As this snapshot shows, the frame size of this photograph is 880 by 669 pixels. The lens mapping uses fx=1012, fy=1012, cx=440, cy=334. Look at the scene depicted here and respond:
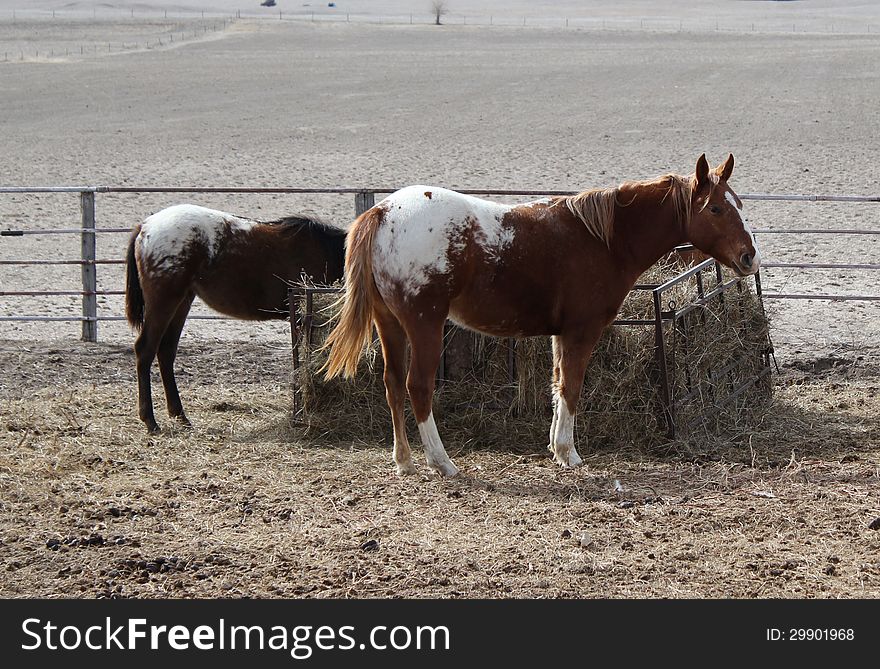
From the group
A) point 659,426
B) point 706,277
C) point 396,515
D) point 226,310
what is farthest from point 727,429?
point 226,310

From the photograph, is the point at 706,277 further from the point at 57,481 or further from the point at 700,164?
the point at 57,481

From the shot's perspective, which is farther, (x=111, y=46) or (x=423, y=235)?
(x=111, y=46)

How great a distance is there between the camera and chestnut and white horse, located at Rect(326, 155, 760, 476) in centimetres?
565

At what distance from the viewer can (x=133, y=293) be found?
7.24 metres

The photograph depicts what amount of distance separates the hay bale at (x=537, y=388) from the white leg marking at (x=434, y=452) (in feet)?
2.19

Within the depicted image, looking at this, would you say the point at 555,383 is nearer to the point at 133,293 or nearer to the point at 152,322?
the point at 152,322

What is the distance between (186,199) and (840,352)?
42.7ft

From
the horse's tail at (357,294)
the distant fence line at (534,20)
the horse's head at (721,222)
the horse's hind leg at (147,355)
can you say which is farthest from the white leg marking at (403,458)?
the distant fence line at (534,20)

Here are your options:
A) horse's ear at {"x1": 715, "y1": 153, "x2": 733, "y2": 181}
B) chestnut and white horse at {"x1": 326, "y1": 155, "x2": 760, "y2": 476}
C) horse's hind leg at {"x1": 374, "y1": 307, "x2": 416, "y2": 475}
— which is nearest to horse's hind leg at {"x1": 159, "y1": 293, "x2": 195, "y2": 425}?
chestnut and white horse at {"x1": 326, "y1": 155, "x2": 760, "y2": 476}

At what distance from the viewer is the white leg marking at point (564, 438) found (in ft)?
19.6

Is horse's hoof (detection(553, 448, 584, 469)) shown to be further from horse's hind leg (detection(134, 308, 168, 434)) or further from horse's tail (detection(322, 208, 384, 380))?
horse's hind leg (detection(134, 308, 168, 434))

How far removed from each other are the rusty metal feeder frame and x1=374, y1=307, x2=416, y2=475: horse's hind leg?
78 cm

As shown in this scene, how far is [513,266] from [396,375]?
94 centimetres

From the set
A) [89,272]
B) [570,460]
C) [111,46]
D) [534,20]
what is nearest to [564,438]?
[570,460]
